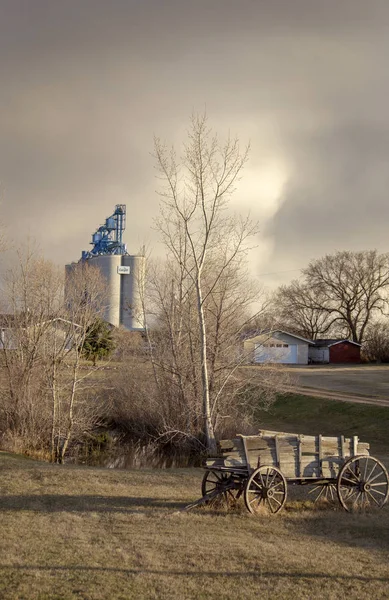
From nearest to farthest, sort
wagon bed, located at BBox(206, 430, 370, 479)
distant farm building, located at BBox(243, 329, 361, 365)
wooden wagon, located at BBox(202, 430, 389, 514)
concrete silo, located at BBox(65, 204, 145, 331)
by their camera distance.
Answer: wooden wagon, located at BBox(202, 430, 389, 514), wagon bed, located at BBox(206, 430, 370, 479), concrete silo, located at BBox(65, 204, 145, 331), distant farm building, located at BBox(243, 329, 361, 365)

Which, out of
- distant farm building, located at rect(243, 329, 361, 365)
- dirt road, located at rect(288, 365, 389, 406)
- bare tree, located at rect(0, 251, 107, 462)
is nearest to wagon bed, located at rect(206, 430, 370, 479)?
bare tree, located at rect(0, 251, 107, 462)

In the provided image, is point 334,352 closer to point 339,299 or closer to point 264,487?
point 339,299

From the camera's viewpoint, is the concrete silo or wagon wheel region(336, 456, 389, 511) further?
the concrete silo

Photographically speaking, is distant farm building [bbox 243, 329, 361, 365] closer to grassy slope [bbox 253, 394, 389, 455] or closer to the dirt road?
the dirt road

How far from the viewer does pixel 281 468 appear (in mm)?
10781

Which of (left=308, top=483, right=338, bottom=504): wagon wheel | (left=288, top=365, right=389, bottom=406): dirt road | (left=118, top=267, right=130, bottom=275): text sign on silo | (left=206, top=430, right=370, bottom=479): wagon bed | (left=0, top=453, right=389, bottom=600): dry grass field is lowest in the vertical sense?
(left=0, top=453, right=389, bottom=600): dry grass field

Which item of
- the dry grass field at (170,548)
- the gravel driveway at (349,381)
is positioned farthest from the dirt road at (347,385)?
the dry grass field at (170,548)

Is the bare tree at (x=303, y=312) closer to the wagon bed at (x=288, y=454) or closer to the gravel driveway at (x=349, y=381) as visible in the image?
the gravel driveway at (x=349, y=381)

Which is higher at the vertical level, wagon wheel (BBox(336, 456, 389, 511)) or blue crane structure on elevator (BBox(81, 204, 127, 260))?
blue crane structure on elevator (BBox(81, 204, 127, 260))

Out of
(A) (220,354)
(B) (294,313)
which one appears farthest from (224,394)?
(B) (294,313)

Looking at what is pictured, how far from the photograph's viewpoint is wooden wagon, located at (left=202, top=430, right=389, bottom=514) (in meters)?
10.5

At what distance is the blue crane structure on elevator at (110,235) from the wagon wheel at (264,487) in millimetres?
57349

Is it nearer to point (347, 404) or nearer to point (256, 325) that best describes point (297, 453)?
point (256, 325)

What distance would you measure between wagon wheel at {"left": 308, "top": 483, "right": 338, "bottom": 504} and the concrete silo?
135ft
